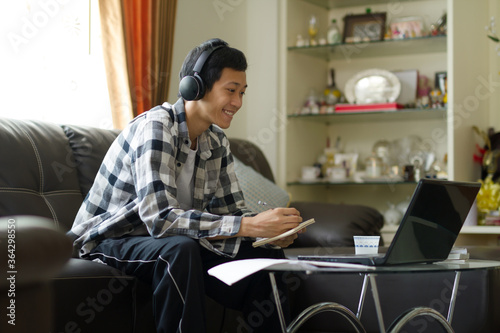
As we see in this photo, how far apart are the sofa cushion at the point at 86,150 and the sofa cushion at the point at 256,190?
2.18 feet

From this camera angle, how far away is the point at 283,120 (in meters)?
3.92

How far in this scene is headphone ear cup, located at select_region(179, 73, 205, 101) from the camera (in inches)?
79.6

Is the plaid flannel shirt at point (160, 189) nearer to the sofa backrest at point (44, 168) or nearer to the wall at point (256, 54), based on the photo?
the sofa backrest at point (44, 168)

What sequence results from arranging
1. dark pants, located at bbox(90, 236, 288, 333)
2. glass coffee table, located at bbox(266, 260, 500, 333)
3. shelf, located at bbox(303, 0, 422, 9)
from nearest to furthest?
1. glass coffee table, located at bbox(266, 260, 500, 333)
2. dark pants, located at bbox(90, 236, 288, 333)
3. shelf, located at bbox(303, 0, 422, 9)

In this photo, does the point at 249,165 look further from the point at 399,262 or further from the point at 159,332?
Result: the point at 399,262

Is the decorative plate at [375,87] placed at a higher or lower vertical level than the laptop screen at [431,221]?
higher

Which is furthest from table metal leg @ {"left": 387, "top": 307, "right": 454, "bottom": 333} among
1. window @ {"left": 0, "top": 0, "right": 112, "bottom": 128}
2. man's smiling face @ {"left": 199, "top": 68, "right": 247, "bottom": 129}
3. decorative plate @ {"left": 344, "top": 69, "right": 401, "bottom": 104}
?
decorative plate @ {"left": 344, "top": 69, "right": 401, "bottom": 104}

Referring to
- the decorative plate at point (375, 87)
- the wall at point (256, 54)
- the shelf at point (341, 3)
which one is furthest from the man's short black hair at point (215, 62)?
the shelf at point (341, 3)

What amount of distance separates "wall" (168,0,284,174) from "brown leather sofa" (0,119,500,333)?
1459mm

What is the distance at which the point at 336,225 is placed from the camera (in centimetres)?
277

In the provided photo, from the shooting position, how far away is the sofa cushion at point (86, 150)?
7.79 feet

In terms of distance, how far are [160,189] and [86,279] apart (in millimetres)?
317

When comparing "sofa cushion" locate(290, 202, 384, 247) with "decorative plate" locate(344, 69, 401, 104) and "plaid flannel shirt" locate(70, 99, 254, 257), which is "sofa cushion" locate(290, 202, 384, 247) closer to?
"plaid flannel shirt" locate(70, 99, 254, 257)

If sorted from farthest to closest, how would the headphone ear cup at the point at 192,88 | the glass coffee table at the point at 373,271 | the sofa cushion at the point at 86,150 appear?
the sofa cushion at the point at 86,150
the headphone ear cup at the point at 192,88
the glass coffee table at the point at 373,271
